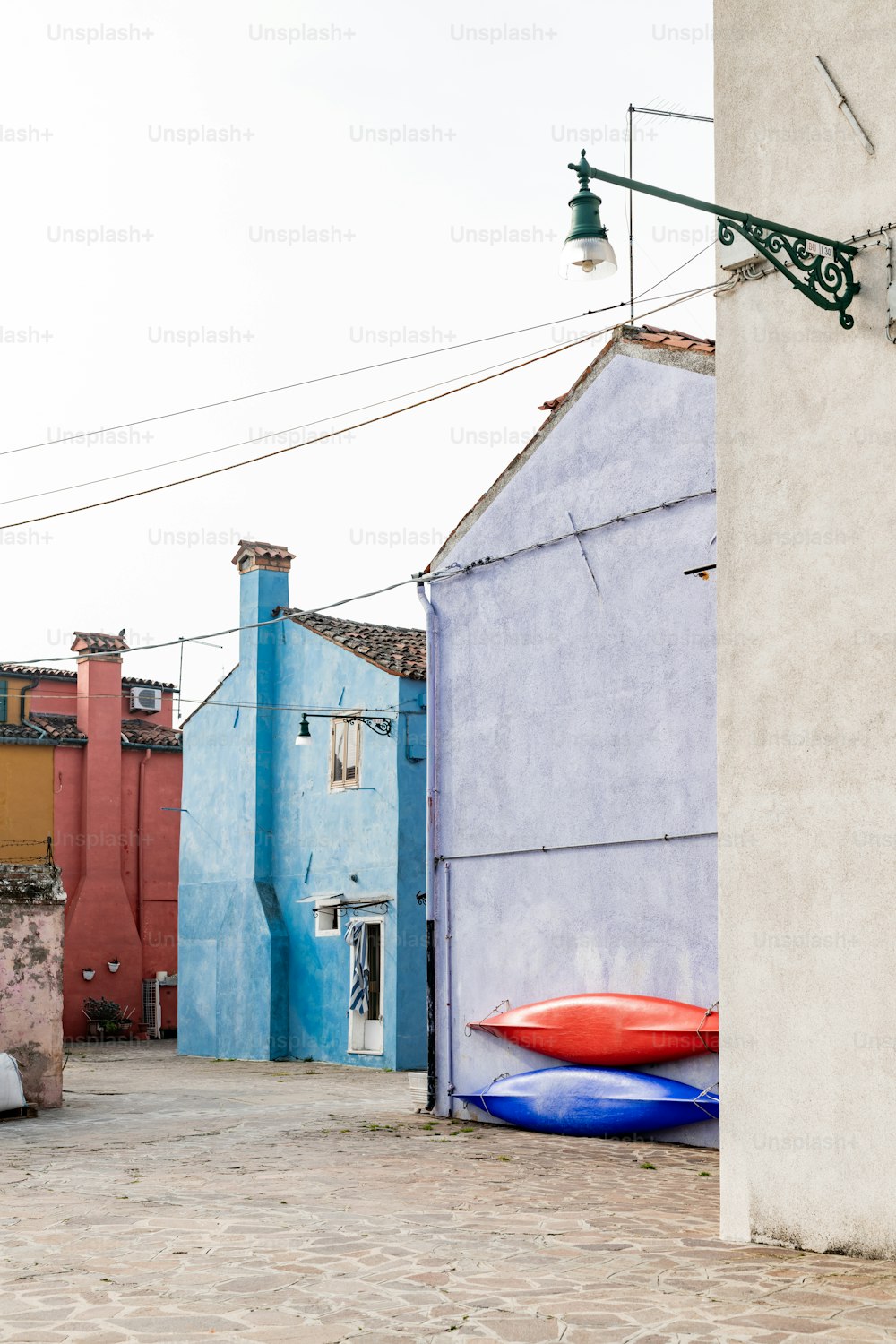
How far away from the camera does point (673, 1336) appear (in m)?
5.88

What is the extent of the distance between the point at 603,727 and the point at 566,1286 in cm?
701

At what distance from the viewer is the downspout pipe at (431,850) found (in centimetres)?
1488

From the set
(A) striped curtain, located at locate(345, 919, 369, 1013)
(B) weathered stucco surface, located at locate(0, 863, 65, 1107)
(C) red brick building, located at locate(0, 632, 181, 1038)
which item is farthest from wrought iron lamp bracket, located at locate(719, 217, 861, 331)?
(C) red brick building, located at locate(0, 632, 181, 1038)

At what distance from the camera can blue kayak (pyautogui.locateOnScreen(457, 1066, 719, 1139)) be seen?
1198 centimetres

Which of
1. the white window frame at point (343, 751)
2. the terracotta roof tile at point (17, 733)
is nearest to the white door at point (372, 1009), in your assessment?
the white window frame at point (343, 751)

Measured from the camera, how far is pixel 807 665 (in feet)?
25.2

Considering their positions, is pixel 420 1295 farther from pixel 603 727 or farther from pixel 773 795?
pixel 603 727

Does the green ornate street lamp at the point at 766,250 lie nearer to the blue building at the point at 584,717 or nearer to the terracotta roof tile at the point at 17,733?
the blue building at the point at 584,717

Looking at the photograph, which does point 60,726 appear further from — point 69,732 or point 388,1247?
point 388,1247

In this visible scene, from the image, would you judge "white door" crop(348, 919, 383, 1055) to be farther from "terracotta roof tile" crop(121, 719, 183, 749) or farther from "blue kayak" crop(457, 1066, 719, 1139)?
"terracotta roof tile" crop(121, 719, 183, 749)

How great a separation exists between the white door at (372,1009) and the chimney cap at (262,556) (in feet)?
23.8

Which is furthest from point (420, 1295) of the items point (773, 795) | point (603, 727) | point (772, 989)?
point (603, 727)

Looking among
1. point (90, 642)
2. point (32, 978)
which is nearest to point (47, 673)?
point (90, 642)

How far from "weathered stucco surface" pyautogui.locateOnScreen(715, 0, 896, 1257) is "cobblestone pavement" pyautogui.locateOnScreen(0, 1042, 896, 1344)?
63 cm
